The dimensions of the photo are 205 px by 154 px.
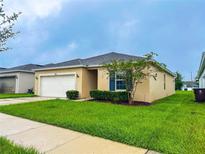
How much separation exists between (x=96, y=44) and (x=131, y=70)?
19.0 metres

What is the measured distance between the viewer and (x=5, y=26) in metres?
5.36

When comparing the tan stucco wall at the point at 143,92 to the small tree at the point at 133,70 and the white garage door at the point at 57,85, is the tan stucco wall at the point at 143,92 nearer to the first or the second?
the small tree at the point at 133,70

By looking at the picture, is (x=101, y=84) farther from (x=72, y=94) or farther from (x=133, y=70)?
(x=133, y=70)

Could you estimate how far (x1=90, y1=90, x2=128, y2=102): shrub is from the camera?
13930 mm

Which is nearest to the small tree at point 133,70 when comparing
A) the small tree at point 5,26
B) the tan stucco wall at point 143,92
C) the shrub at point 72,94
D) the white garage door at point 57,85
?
the tan stucco wall at point 143,92

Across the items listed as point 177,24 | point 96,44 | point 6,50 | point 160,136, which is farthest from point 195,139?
point 96,44

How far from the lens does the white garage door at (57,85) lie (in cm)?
1775

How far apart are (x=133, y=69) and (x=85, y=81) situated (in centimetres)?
558

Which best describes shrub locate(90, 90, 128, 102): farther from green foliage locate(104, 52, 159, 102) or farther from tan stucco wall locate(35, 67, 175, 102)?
tan stucco wall locate(35, 67, 175, 102)

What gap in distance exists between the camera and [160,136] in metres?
5.39

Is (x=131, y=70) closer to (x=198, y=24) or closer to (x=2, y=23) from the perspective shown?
(x=2, y=23)

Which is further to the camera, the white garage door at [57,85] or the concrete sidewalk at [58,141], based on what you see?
the white garage door at [57,85]

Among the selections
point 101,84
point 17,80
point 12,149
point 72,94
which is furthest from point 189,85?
point 12,149

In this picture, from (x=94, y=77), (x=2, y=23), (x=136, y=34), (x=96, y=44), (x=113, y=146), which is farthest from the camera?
(x=96, y=44)
